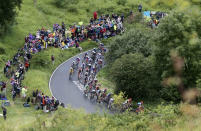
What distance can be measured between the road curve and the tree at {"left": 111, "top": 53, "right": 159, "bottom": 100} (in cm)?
389

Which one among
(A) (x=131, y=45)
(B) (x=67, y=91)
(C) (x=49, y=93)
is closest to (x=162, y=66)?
(A) (x=131, y=45)

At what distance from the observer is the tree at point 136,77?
39.4 m

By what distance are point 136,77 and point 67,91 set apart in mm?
7617

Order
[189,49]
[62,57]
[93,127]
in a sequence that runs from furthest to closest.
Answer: [62,57]
[189,49]
[93,127]

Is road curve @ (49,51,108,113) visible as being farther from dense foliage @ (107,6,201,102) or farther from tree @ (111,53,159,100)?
dense foliage @ (107,6,201,102)

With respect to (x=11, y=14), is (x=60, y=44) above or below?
below

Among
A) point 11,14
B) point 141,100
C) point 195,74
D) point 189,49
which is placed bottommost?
point 141,100

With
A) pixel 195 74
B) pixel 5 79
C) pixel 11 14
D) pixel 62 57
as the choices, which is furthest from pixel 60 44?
pixel 195 74

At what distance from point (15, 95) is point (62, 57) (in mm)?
13192

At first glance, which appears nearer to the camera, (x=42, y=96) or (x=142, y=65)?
(x=42, y=96)

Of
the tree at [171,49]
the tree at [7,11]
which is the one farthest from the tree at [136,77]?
the tree at [7,11]

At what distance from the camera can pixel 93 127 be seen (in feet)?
46.3

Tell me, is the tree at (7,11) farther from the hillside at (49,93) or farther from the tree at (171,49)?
the tree at (171,49)

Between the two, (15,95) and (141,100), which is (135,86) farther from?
(15,95)
